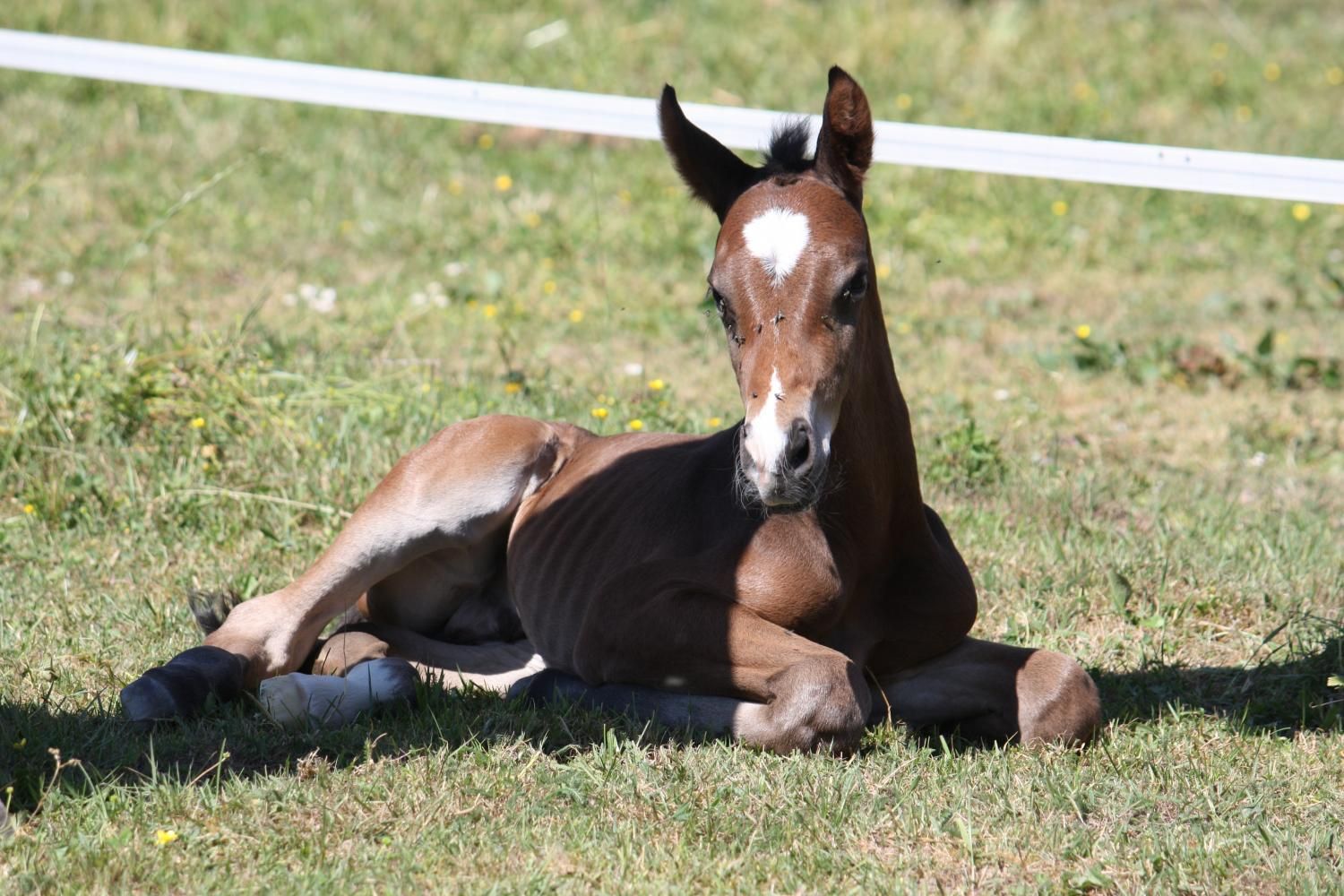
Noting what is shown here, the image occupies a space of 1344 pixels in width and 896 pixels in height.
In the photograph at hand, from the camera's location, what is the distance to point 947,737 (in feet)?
13.2

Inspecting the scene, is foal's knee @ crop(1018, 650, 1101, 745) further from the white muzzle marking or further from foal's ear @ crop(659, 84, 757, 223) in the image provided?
foal's ear @ crop(659, 84, 757, 223)

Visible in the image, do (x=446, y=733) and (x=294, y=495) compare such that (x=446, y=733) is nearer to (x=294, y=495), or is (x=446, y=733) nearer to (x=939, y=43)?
(x=294, y=495)

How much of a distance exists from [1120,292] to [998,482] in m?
3.42

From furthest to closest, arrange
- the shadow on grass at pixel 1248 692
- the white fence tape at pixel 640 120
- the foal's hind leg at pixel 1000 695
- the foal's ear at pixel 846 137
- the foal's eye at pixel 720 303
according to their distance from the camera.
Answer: the white fence tape at pixel 640 120 → the shadow on grass at pixel 1248 692 → the foal's hind leg at pixel 1000 695 → the foal's ear at pixel 846 137 → the foal's eye at pixel 720 303

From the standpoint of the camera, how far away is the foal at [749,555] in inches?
137

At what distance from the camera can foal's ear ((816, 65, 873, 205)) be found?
3705 mm

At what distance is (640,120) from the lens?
5.89 meters

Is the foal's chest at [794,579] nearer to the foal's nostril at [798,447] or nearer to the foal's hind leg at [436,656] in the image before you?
the foal's nostril at [798,447]

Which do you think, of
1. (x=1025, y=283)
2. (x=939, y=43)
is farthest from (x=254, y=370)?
(x=939, y=43)

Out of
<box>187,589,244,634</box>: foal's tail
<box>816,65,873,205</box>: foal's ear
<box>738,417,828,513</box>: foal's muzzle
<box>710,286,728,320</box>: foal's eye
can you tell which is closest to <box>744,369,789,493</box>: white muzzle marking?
<box>738,417,828,513</box>: foal's muzzle

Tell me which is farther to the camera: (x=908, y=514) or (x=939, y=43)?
(x=939, y=43)

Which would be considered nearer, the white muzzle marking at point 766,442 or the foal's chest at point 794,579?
the white muzzle marking at point 766,442

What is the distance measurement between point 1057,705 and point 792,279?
1335mm

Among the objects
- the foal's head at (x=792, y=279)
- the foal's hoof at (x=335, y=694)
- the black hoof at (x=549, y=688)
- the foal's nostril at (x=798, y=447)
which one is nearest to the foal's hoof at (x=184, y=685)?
the foal's hoof at (x=335, y=694)
